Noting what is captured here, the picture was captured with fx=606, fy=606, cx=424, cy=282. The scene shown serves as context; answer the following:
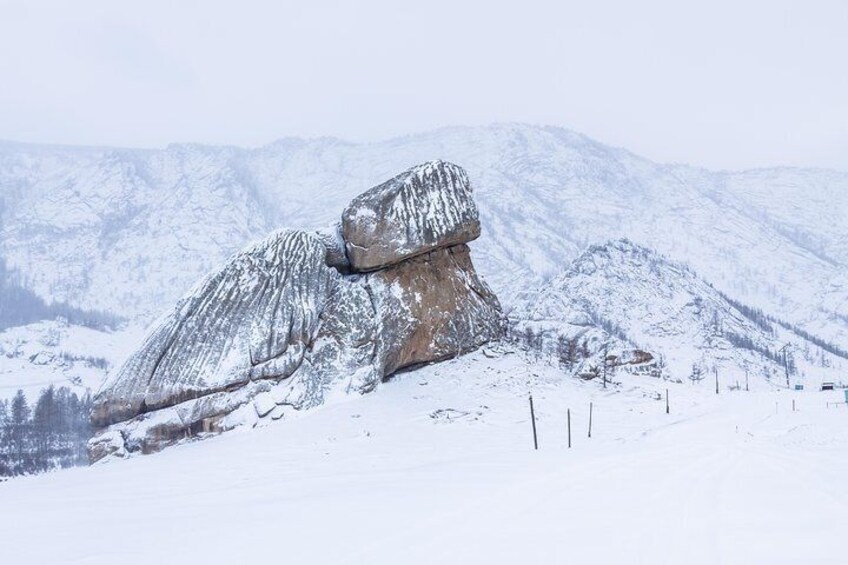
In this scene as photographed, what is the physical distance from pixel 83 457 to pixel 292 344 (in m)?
55.8

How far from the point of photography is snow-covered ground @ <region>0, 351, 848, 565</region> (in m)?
9.29

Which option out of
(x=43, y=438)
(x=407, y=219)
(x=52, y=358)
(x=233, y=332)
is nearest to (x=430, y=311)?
(x=407, y=219)

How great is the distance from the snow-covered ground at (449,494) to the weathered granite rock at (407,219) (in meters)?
8.08

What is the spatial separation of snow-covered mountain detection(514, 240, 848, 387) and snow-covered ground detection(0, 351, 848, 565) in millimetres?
91349

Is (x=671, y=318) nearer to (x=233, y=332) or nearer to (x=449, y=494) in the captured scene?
(x=233, y=332)

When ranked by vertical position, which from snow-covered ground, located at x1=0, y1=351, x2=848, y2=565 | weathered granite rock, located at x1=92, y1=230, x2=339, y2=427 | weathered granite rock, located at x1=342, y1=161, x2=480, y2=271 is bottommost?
snow-covered ground, located at x1=0, y1=351, x2=848, y2=565

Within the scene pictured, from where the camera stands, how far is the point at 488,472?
17.0 meters

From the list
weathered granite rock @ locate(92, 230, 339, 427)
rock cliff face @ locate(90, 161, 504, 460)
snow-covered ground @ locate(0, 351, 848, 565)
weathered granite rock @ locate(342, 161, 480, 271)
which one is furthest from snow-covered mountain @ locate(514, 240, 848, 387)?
snow-covered ground @ locate(0, 351, 848, 565)

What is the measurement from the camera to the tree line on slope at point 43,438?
222ft

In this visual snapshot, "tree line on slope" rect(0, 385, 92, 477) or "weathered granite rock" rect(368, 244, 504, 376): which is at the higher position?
→ "weathered granite rock" rect(368, 244, 504, 376)

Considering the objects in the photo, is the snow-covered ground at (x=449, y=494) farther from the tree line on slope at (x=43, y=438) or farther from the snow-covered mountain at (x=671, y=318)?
the snow-covered mountain at (x=671, y=318)

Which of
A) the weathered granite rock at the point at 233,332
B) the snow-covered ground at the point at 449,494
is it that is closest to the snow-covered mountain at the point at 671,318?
the weathered granite rock at the point at 233,332

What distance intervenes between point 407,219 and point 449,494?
71.6 ft

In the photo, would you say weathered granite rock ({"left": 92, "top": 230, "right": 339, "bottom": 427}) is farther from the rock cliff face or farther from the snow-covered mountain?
the snow-covered mountain
